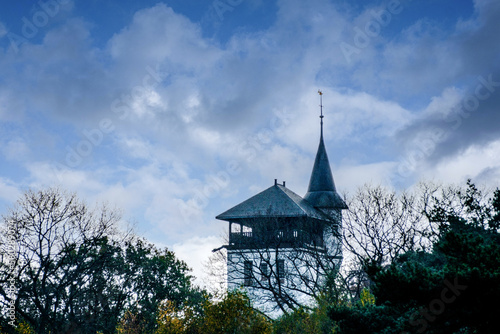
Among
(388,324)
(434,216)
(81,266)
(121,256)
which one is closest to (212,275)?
(121,256)

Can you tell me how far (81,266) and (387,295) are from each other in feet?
70.1

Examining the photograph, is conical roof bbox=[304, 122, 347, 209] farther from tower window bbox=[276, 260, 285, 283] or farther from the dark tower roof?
tower window bbox=[276, 260, 285, 283]

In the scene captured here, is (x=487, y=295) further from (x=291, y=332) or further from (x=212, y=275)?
(x=212, y=275)

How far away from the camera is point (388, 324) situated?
1412 centimetres

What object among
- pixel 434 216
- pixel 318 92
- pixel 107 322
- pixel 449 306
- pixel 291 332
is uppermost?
pixel 318 92

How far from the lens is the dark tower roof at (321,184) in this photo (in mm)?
40219

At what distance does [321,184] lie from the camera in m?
41.6

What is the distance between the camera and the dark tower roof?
4022cm

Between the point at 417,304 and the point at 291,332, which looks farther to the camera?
the point at 291,332

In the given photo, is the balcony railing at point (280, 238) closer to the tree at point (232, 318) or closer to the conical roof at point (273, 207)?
the conical roof at point (273, 207)

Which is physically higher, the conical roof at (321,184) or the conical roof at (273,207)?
the conical roof at (321,184)

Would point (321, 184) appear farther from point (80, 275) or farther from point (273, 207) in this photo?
point (80, 275)

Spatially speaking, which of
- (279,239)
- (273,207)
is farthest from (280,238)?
(273,207)

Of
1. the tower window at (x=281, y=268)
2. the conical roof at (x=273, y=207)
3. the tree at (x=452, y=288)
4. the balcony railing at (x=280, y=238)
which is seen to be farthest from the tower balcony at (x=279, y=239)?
the tree at (x=452, y=288)
